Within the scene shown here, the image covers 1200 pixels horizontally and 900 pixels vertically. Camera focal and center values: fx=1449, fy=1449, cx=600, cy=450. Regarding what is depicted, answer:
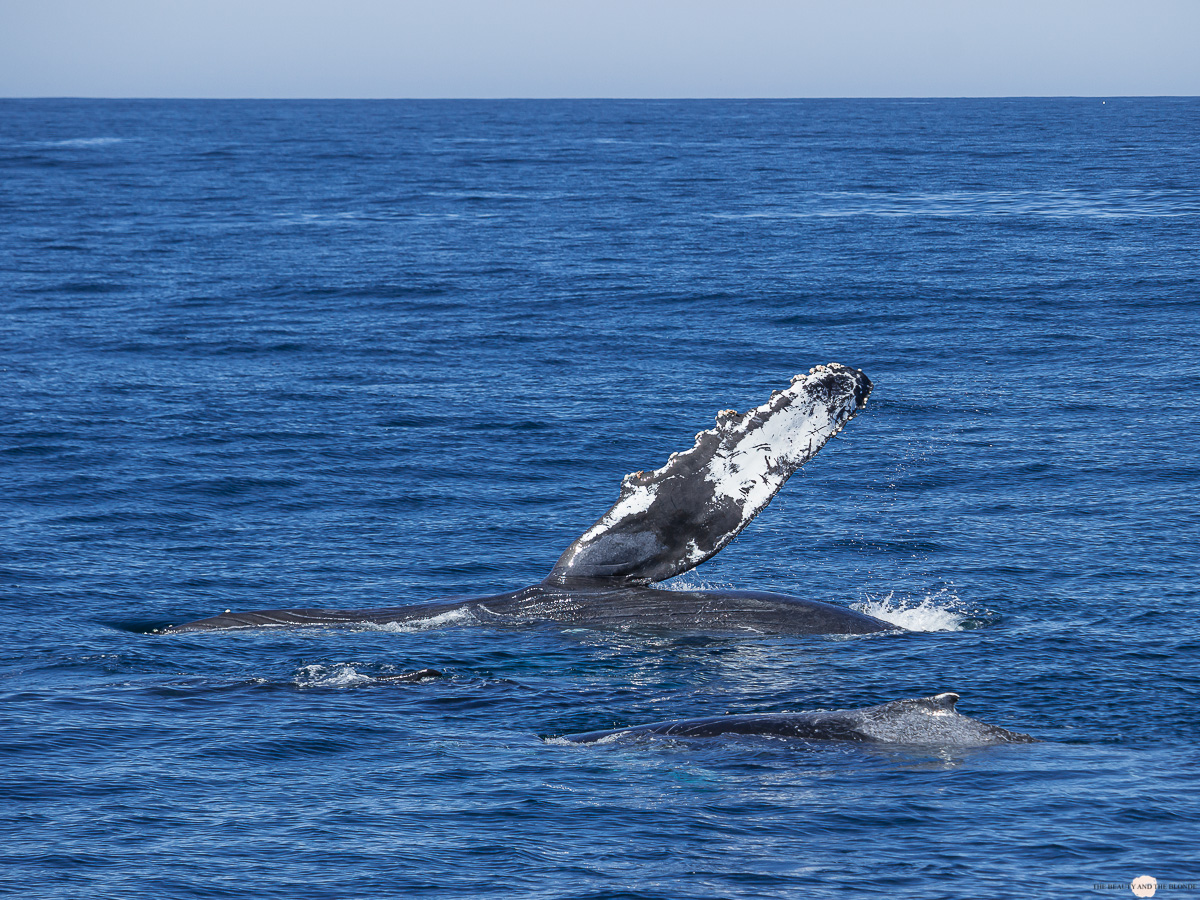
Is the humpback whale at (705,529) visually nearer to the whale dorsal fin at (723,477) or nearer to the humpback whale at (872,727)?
the whale dorsal fin at (723,477)

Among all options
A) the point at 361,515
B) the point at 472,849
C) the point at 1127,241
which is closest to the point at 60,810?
the point at 472,849

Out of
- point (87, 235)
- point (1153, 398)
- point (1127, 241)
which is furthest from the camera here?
point (87, 235)

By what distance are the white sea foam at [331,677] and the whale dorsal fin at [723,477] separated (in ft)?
8.16

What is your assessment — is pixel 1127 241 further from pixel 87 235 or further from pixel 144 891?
pixel 144 891

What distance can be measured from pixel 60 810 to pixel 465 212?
4949 cm

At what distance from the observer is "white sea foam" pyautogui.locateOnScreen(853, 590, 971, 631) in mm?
Answer: 13903

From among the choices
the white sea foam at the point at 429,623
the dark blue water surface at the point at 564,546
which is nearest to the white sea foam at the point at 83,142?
the dark blue water surface at the point at 564,546

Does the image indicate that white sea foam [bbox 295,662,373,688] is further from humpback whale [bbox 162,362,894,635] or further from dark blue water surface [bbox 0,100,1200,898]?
humpback whale [bbox 162,362,894,635]

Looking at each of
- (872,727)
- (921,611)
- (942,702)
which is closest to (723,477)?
(921,611)

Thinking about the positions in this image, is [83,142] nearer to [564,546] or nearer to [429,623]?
[564,546]

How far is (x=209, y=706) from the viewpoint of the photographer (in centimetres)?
1170

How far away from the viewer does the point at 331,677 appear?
40.2 ft

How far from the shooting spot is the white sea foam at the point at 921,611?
1390 cm

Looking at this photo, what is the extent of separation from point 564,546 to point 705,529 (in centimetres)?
509
